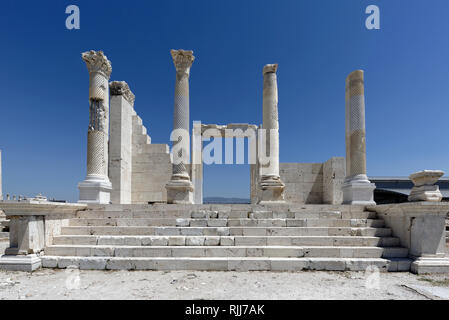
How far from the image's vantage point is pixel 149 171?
1562 cm

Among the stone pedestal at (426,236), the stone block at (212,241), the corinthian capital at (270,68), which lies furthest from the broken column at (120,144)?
the stone pedestal at (426,236)

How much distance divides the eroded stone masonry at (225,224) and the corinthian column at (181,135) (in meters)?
0.04

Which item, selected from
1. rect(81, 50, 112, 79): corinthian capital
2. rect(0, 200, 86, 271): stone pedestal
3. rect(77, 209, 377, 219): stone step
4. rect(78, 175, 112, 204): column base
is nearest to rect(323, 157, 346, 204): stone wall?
rect(77, 209, 377, 219): stone step

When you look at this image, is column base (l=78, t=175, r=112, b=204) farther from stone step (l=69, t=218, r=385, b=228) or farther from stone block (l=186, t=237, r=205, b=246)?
stone block (l=186, t=237, r=205, b=246)

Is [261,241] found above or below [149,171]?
below

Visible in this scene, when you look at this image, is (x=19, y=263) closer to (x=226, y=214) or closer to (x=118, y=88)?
(x=226, y=214)

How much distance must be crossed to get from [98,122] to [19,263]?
6.17 metres

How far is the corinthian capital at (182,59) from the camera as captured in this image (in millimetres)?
11445

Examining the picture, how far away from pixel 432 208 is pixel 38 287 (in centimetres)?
833

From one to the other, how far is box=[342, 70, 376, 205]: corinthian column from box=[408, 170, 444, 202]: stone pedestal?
11.6 feet

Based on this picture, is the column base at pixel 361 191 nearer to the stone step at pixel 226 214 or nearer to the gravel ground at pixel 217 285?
the stone step at pixel 226 214

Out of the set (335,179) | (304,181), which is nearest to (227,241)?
(335,179)
